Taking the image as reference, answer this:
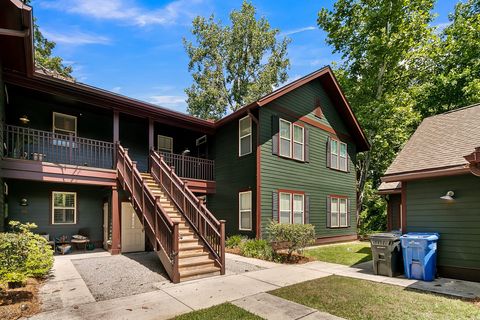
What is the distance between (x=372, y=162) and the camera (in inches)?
899

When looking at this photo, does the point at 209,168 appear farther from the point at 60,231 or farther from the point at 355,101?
Answer: the point at 355,101

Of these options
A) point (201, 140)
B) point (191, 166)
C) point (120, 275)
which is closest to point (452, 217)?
point (120, 275)

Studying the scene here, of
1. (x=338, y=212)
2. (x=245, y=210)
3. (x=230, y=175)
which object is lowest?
(x=338, y=212)

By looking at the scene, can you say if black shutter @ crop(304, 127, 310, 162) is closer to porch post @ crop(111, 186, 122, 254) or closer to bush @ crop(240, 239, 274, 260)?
bush @ crop(240, 239, 274, 260)

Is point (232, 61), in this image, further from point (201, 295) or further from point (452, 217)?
point (201, 295)

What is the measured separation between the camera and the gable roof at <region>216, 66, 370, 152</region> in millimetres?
11863

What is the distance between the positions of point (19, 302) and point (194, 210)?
15.3 ft

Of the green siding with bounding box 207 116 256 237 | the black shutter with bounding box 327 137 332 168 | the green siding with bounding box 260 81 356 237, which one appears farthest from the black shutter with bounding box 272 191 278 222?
the black shutter with bounding box 327 137 332 168

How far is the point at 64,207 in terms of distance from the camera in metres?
11.0

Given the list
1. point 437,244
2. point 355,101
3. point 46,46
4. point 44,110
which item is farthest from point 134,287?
point 46,46

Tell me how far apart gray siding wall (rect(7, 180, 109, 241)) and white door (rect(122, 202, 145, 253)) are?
4.01 ft

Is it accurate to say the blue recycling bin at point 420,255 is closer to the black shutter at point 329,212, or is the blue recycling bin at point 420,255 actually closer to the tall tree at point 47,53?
the black shutter at point 329,212

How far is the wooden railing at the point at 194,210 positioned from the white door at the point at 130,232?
1729mm

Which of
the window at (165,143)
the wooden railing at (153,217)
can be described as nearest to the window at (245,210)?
the window at (165,143)
